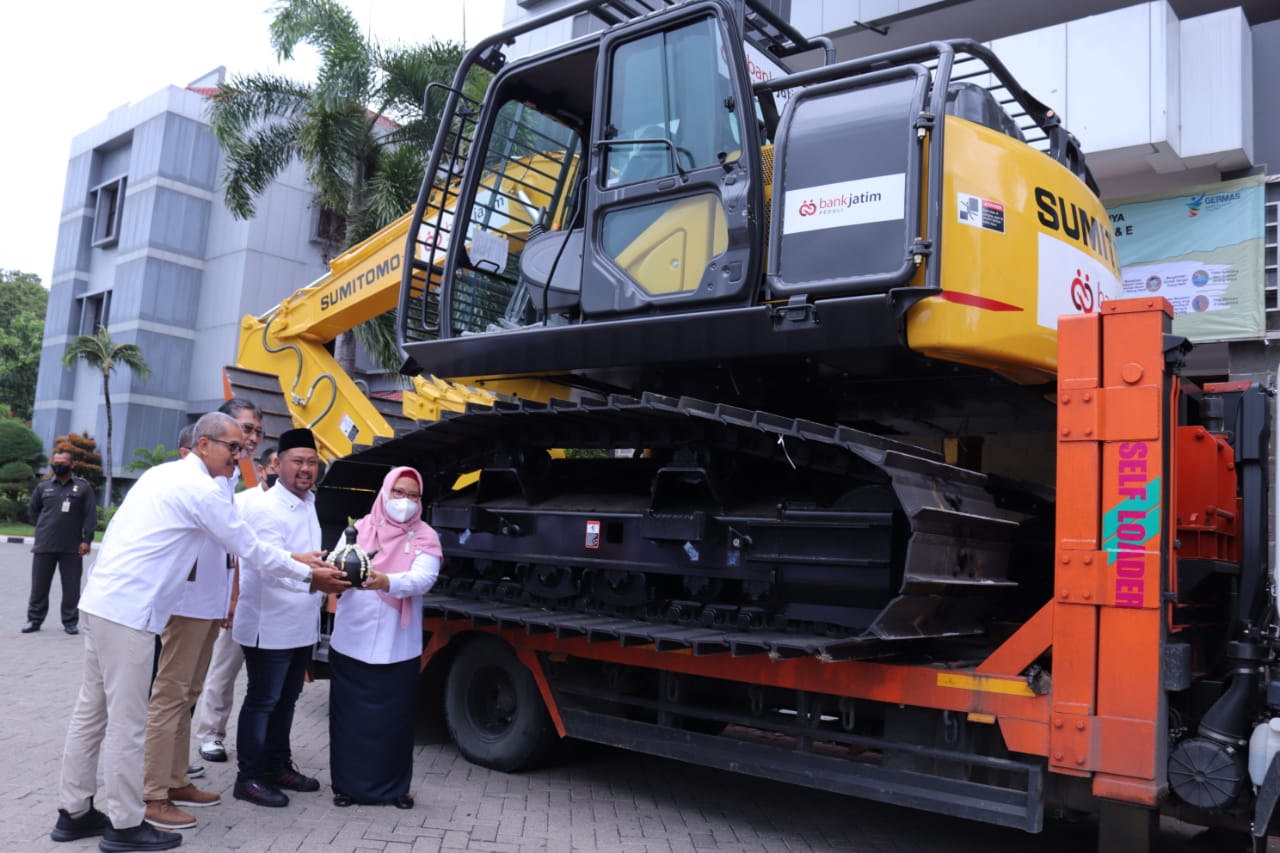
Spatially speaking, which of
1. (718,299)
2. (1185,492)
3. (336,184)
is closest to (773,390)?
(718,299)

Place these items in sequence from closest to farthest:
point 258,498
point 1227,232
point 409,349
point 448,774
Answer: point 258,498 → point 448,774 → point 409,349 → point 1227,232

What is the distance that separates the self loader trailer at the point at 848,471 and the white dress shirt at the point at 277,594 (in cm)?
91

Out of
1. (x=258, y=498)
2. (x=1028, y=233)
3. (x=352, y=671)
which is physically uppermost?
(x=1028, y=233)

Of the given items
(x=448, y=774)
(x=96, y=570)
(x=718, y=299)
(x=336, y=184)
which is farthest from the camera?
(x=336, y=184)

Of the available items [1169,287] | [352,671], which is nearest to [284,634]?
[352,671]

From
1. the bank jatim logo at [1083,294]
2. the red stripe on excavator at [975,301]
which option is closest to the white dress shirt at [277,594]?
the red stripe on excavator at [975,301]

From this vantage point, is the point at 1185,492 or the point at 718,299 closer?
the point at 1185,492

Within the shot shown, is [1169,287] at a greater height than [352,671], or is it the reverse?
Result: [1169,287]

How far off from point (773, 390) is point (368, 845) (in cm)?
295

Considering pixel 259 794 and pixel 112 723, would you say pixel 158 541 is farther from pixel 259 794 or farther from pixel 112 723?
pixel 259 794

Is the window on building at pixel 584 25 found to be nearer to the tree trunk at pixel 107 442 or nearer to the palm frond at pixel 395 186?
the palm frond at pixel 395 186

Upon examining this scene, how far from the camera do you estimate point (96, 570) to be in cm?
479

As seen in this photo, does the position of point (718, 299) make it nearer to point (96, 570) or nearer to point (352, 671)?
point (352, 671)

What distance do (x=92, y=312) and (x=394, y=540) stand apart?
132ft
